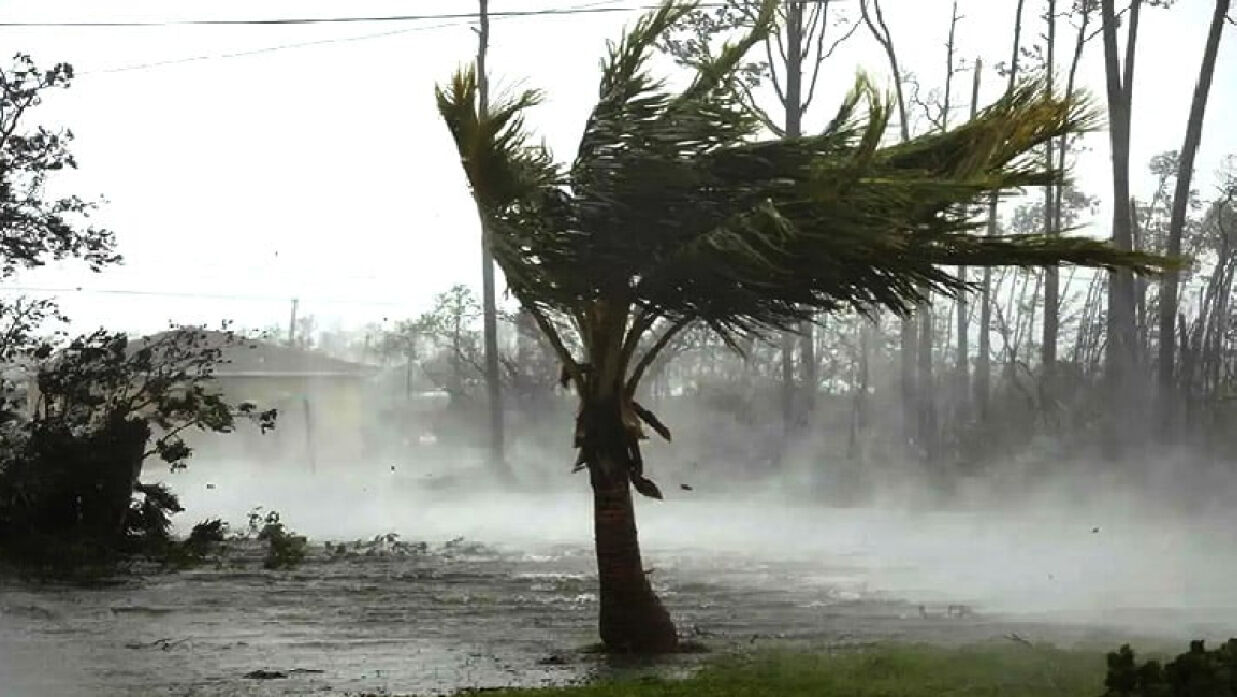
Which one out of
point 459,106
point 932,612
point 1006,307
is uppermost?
point 1006,307

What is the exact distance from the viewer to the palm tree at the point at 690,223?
35.7 feet

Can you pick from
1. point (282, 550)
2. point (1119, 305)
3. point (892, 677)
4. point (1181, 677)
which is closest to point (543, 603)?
point (282, 550)

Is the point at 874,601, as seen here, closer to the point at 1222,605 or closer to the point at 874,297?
the point at 1222,605

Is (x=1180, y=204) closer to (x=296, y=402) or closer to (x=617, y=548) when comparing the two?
(x=617, y=548)

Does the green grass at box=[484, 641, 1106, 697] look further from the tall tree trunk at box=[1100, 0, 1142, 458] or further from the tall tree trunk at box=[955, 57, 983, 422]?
the tall tree trunk at box=[955, 57, 983, 422]

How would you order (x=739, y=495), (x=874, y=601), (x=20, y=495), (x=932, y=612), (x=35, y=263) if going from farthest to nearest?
(x=739, y=495) → (x=35, y=263) → (x=20, y=495) → (x=874, y=601) → (x=932, y=612)

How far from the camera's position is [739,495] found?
3731 cm

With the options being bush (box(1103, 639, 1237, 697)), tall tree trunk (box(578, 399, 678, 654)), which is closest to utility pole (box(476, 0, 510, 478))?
tall tree trunk (box(578, 399, 678, 654))

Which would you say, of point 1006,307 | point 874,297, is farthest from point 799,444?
point 1006,307

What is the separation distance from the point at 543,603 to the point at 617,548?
3748mm

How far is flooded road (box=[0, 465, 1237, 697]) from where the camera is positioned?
448 inches

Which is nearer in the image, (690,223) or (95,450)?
(690,223)

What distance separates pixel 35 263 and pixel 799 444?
22999 millimetres

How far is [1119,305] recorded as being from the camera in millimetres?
33281
